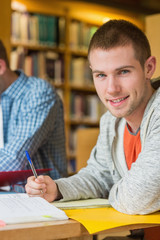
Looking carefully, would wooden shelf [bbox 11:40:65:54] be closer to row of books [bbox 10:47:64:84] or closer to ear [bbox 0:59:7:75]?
row of books [bbox 10:47:64:84]

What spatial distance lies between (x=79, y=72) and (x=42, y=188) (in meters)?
3.49

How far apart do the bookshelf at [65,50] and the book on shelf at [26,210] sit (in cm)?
312

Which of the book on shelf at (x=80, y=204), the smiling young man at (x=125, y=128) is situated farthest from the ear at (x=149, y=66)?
the book on shelf at (x=80, y=204)

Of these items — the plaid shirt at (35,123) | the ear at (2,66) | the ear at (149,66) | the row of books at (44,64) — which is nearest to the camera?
the ear at (149,66)

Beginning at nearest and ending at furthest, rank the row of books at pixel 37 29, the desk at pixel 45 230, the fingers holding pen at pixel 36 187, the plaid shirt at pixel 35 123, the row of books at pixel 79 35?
1. the desk at pixel 45 230
2. the fingers holding pen at pixel 36 187
3. the plaid shirt at pixel 35 123
4. the row of books at pixel 37 29
5. the row of books at pixel 79 35

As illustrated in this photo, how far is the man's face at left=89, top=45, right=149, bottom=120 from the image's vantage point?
4.00 ft

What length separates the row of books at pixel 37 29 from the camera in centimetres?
419

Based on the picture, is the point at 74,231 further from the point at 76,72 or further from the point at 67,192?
the point at 76,72

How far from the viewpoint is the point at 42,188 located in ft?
3.98

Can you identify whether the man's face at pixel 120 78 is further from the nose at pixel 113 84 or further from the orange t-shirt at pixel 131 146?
the orange t-shirt at pixel 131 146

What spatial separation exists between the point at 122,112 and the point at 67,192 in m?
0.31

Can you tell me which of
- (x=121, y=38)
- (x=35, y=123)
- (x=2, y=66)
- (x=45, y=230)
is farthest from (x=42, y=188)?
(x=2, y=66)

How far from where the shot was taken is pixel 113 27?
1.28 m

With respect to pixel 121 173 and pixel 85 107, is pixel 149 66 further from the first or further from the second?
pixel 85 107
